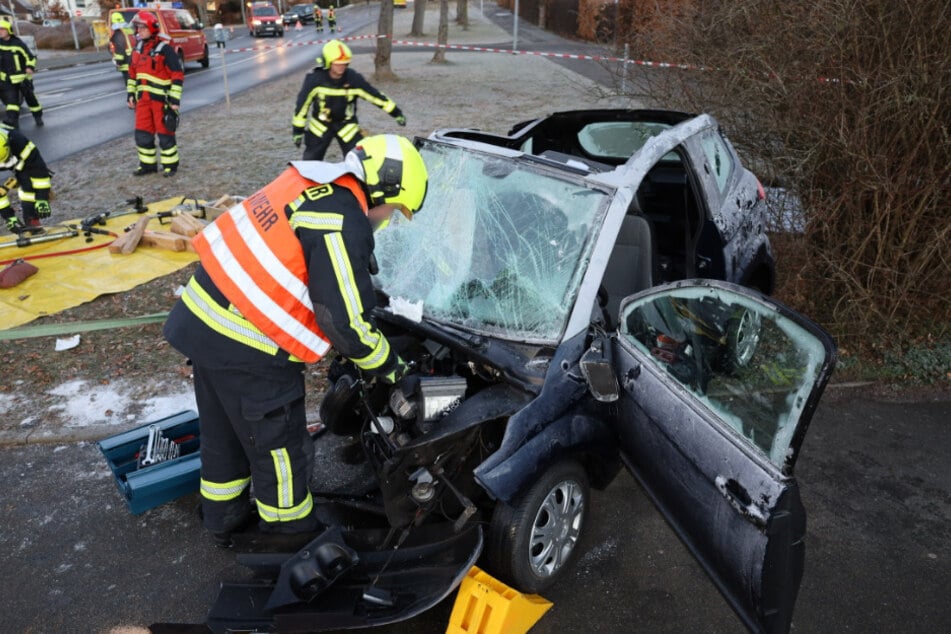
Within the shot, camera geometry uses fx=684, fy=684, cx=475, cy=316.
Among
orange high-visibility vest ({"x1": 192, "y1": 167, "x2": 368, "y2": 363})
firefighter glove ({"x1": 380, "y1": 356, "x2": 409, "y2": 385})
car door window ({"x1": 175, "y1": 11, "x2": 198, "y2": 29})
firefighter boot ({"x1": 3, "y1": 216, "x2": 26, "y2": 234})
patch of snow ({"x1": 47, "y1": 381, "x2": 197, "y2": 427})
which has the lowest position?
patch of snow ({"x1": 47, "y1": 381, "x2": 197, "y2": 427})

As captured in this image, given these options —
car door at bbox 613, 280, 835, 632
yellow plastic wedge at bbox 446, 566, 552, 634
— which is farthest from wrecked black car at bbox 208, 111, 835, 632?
yellow plastic wedge at bbox 446, 566, 552, 634

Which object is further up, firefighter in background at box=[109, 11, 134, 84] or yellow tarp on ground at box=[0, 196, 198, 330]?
firefighter in background at box=[109, 11, 134, 84]

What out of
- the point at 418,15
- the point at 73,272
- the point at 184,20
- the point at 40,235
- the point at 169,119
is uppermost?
the point at 418,15

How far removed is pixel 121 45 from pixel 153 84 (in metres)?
7.11

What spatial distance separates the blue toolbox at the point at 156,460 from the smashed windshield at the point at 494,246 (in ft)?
4.49

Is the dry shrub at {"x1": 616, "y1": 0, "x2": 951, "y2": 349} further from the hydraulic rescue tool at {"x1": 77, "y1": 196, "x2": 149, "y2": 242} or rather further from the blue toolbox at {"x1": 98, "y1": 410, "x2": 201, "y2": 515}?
the hydraulic rescue tool at {"x1": 77, "y1": 196, "x2": 149, "y2": 242}

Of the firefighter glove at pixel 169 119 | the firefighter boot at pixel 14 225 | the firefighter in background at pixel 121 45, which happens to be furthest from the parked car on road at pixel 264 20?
the firefighter boot at pixel 14 225

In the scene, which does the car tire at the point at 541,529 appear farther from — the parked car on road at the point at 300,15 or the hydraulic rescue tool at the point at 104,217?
the parked car on road at the point at 300,15

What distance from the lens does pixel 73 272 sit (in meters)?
6.27

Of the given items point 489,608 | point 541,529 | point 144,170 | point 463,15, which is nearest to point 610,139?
point 541,529

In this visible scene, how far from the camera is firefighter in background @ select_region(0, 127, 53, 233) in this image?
678 centimetres

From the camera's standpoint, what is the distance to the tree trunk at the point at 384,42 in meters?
17.0

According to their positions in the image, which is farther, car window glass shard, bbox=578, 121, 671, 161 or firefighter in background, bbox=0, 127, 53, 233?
firefighter in background, bbox=0, 127, 53, 233

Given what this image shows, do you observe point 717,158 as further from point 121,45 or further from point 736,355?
point 121,45
